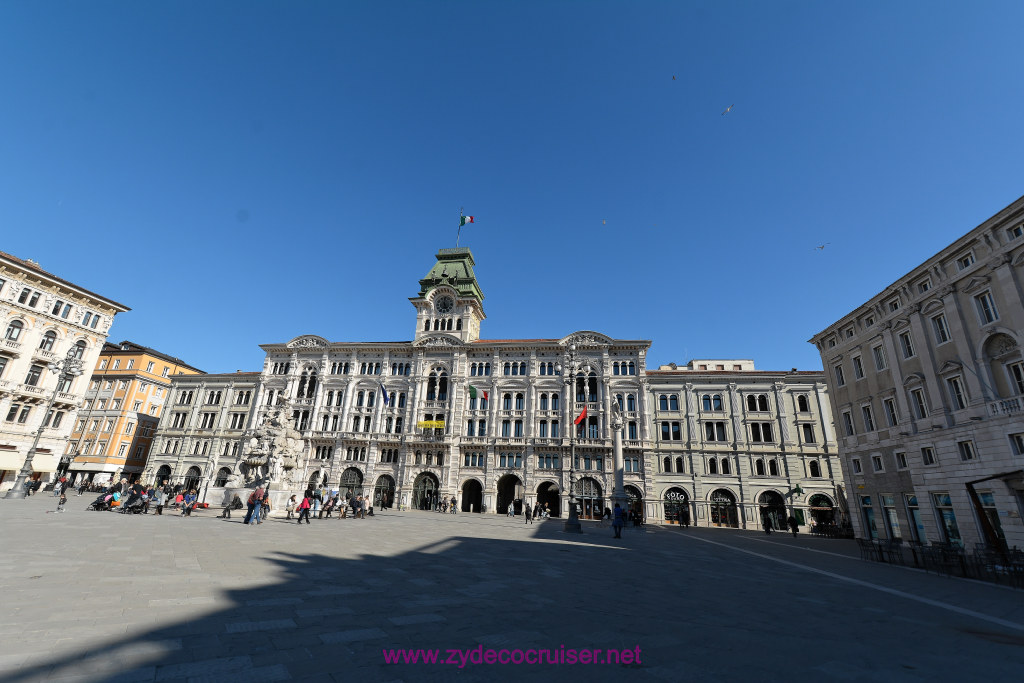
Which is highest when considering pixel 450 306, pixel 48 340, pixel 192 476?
pixel 450 306

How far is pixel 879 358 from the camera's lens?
28.6 meters

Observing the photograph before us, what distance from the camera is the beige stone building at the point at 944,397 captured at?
20.3 meters

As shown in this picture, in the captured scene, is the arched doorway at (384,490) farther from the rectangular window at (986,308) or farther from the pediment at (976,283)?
the pediment at (976,283)

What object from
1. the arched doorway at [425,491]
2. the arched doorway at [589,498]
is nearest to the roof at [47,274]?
the arched doorway at [425,491]

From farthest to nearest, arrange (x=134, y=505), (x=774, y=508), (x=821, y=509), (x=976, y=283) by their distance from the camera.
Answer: (x=774, y=508) → (x=821, y=509) → (x=134, y=505) → (x=976, y=283)

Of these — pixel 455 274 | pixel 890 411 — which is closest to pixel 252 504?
pixel 890 411

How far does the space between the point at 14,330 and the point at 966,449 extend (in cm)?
7000

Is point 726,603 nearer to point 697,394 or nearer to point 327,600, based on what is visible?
point 327,600

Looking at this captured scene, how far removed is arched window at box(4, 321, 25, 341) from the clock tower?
3592 cm

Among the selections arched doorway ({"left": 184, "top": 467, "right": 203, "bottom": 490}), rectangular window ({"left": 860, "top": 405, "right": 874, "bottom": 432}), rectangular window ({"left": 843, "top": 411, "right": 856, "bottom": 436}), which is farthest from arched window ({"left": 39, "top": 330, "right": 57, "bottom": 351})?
rectangular window ({"left": 860, "top": 405, "right": 874, "bottom": 432})

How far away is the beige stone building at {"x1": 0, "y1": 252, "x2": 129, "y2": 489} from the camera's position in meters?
38.7

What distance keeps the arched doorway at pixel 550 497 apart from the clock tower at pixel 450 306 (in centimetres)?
1970

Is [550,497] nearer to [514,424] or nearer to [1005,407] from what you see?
[514,424]

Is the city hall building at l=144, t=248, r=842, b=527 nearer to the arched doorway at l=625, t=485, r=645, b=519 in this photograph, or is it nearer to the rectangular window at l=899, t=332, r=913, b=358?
Result: the arched doorway at l=625, t=485, r=645, b=519
